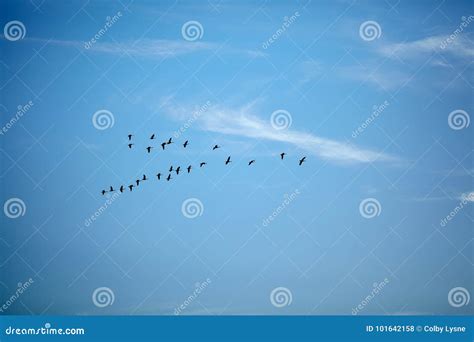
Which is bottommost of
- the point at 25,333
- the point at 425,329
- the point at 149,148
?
the point at 25,333

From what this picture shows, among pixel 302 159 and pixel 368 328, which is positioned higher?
pixel 302 159

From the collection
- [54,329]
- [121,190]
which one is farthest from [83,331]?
[121,190]

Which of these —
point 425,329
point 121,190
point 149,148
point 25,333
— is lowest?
point 25,333

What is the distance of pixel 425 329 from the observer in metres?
29.9

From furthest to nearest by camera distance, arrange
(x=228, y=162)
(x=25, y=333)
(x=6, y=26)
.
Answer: (x=228, y=162)
(x=6, y=26)
(x=25, y=333)

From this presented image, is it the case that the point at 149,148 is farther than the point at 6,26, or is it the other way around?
the point at 149,148

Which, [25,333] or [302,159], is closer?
[25,333]

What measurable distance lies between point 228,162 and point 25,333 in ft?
39.2

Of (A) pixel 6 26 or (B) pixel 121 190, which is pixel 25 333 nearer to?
(B) pixel 121 190

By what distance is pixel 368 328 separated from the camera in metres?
30.4

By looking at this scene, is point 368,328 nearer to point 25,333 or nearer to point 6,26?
point 25,333

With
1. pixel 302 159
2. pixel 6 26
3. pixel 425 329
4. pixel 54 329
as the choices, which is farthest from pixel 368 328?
pixel 6 26

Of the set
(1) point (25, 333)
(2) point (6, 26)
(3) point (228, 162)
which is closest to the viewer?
(1) point (25, 333)

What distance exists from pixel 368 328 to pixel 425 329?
2133 millimetres
